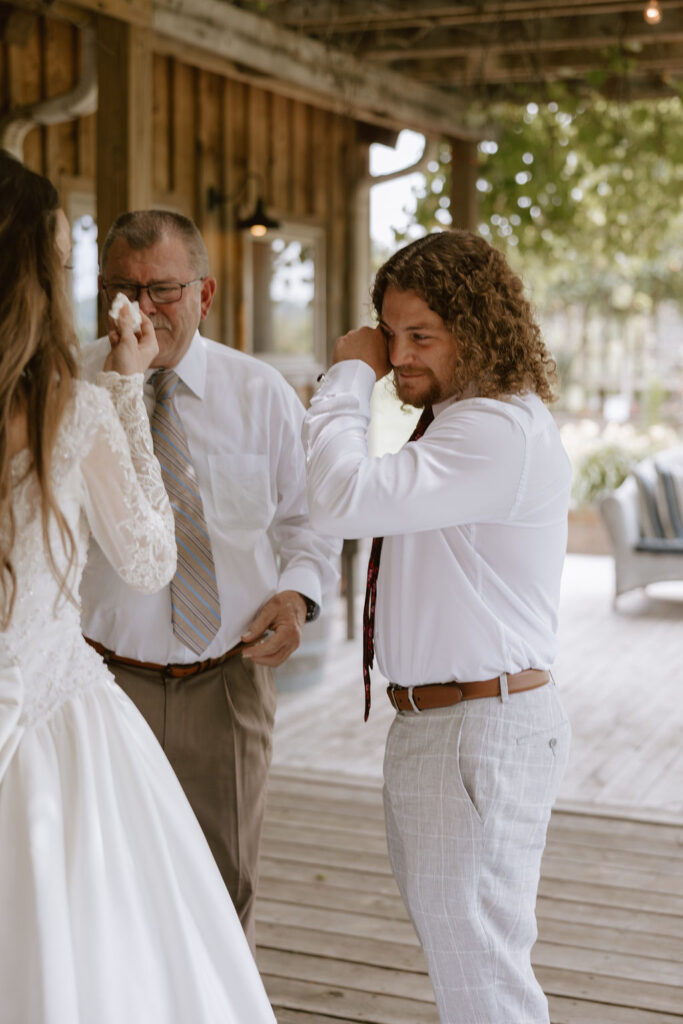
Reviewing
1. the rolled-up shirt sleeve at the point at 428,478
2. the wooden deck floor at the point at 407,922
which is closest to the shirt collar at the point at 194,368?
the rolled-up shirt sleeve at the point at 428,478

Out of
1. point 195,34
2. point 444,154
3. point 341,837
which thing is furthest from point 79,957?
point 444,154

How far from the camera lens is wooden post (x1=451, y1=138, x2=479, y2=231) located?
769 cm

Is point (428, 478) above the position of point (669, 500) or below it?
above

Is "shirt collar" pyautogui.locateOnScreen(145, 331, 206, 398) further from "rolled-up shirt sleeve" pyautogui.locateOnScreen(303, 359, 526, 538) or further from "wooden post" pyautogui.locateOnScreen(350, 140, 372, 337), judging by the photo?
"wooden post" pyautogui.locateOnScreen(350, 140, 372, 337)

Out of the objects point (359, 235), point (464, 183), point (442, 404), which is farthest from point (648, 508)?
point (442, 404)

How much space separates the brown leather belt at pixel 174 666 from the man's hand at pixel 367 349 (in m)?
0.72

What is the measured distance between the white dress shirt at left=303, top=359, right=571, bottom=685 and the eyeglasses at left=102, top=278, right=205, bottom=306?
0.53 m

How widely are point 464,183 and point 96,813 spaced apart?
6491 millimetres

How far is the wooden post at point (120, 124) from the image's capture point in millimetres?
4355

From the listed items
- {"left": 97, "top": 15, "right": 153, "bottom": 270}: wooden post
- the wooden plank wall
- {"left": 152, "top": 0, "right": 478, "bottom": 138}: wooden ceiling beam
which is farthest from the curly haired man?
the wooden plank wall

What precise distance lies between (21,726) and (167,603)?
649 millimetres

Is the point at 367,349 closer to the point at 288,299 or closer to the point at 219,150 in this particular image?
the point at 219,150

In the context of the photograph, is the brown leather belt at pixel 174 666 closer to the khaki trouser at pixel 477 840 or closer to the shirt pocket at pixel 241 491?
the shirt pocket at pixel 241 491

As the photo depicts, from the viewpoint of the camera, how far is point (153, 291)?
247 centimetres
